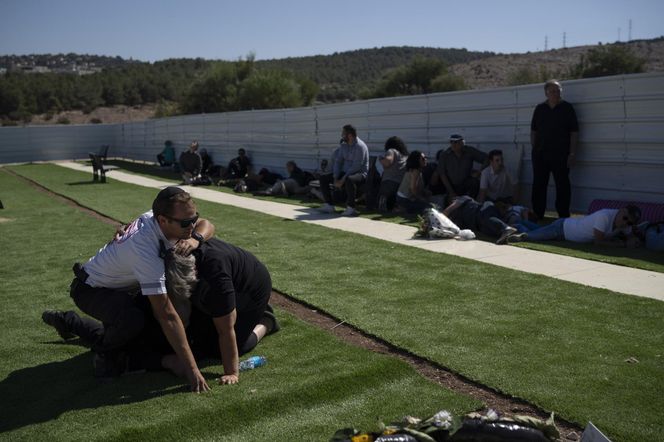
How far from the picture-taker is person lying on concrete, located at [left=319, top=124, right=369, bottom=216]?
13.1 m

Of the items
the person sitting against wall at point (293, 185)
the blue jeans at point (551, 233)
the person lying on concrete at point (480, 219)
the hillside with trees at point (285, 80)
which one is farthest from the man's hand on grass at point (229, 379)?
the hillside with trees at point (285, 80)

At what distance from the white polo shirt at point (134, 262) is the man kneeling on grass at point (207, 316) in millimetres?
110

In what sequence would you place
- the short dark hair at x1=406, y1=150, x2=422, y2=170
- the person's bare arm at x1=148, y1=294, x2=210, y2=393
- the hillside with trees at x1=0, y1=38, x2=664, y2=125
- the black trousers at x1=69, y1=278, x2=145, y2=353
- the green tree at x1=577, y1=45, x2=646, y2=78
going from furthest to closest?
the hillside with trees at x1=0, y1=38, x2=664, y2=125, the green tree at x1=577, y1=45, x2=646, y2=78, the short dark hair at x1=406, y1=150, x2=422, y2=170, the black trousers at x1=69, y1=278, x2=145, y2=353, the person's bare arm at x1=148, y1=294, x2=210, y2=393

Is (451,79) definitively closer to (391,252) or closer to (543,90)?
(543,90)

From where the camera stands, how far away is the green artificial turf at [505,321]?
4.07 metres

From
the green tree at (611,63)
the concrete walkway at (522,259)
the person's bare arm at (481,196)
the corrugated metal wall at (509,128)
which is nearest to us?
the concrete walkway at (522,259)

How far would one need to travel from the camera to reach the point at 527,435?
A: 339cm

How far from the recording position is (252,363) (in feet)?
15.7

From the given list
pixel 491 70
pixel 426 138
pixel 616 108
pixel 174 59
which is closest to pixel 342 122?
pixel 426 138

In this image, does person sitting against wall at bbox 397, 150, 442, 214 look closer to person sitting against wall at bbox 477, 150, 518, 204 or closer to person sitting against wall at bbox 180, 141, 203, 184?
person sitting against wall at bbox 477, 150, 518, 204

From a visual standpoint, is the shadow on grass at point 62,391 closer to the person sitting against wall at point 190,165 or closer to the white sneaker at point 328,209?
the white sneaker at point 328,209

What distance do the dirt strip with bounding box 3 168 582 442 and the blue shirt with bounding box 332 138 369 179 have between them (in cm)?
671

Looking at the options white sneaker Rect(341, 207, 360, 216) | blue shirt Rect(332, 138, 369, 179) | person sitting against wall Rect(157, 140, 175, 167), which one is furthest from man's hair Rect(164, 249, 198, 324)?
person sitting against wall Rect(157, 140, 175, 167)

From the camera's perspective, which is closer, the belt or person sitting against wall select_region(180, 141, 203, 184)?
the belt
